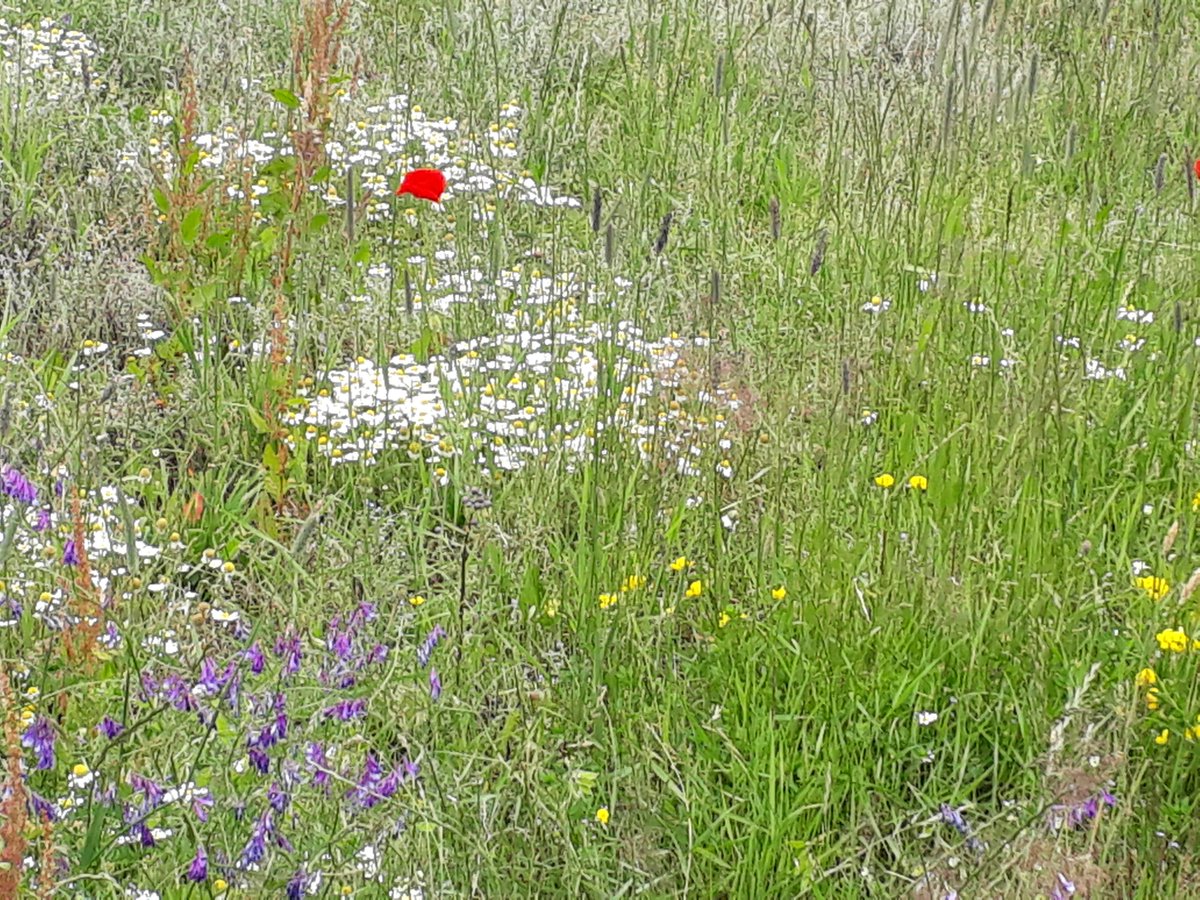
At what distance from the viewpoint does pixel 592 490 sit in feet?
8.62

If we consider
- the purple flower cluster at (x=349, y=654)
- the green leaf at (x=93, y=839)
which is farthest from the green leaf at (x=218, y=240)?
the green leaf at (x=93, y=839)

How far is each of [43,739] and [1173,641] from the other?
1.56 meters

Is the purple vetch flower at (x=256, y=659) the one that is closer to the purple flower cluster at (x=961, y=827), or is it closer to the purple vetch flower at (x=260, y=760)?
the purple vetch flower at (x=260, y=760)

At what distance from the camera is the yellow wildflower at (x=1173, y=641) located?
204 cm

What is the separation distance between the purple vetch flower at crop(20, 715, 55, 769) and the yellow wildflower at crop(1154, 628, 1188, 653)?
5.00ft

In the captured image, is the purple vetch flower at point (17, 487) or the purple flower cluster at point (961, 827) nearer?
the purple flower cluster at point (961, 827)

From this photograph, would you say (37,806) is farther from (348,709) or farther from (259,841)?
(348,709)


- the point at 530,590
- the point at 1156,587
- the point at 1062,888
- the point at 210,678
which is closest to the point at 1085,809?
the point at 1062,888

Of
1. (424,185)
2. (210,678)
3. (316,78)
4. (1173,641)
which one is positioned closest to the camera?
(210,678)

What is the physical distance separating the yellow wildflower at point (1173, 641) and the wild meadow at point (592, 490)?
0.02m

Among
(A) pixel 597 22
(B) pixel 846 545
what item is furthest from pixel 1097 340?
(A) pixel 597 22

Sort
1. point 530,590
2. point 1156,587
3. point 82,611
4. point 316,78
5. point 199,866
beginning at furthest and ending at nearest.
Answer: point 316,78 → point 530,590 → point 1156,587 → point 82,611 → point 199,866

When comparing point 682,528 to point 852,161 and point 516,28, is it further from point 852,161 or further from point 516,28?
point 516,28

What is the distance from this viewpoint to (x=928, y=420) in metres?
2.81
